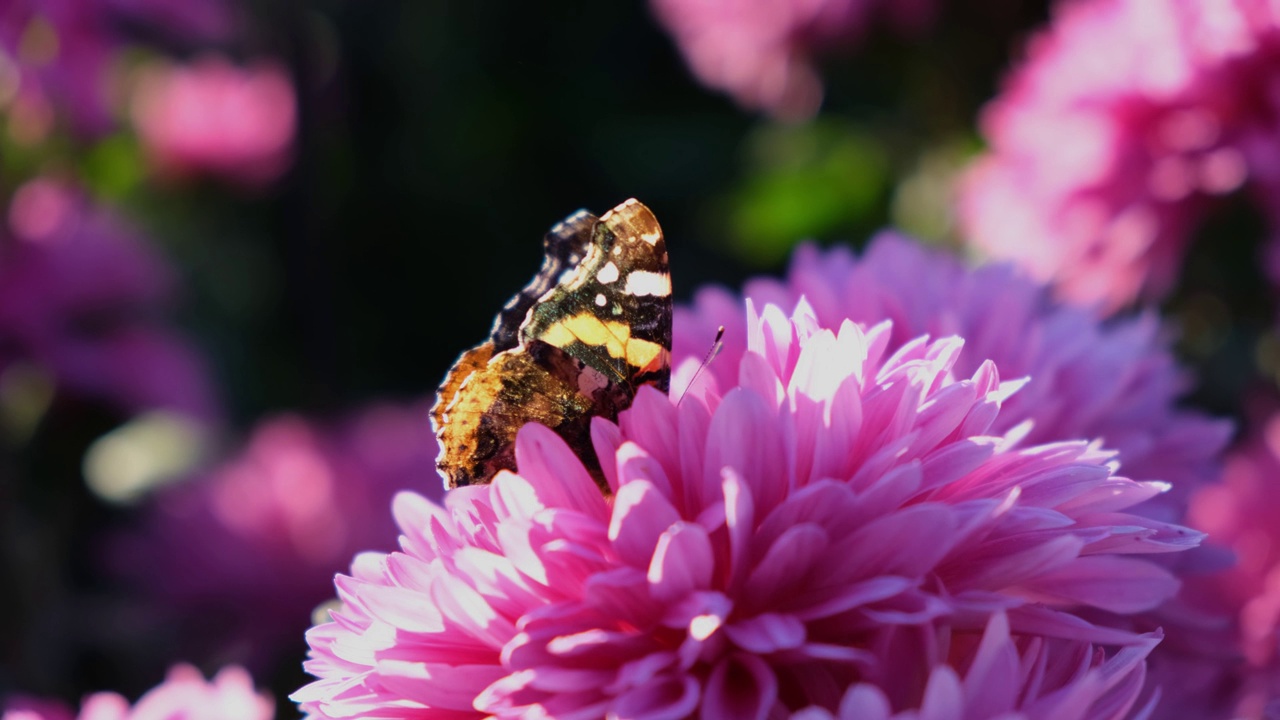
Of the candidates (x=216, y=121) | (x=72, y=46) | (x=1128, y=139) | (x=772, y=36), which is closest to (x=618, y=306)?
(x=1128, y=139)

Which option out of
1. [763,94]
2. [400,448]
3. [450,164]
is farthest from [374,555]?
[450,164]

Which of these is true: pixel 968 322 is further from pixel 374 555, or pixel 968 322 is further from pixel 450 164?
pixel 450 164

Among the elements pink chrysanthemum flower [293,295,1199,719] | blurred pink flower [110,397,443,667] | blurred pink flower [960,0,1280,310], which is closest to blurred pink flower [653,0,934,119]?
blurred pink flower [960,0,1280,310]

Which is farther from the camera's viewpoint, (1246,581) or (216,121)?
(216,121)

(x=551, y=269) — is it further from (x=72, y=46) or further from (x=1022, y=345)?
(x=72, y=46)

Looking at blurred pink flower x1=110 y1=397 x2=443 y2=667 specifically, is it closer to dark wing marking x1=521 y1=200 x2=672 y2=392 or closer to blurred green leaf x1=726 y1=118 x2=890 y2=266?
blurred green leaf x1=726 y1=118 x2=890 y2=266

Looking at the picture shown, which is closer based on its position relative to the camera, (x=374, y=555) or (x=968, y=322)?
(x=374, y=555)
